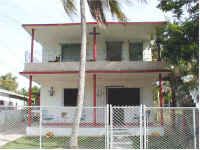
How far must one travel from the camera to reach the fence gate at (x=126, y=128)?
504 inches

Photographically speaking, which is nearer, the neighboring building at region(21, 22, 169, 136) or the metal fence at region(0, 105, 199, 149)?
the metal fence at region(0, 105, 199, 149)

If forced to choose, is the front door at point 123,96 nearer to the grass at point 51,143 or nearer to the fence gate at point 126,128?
the fence gate at point 126,128

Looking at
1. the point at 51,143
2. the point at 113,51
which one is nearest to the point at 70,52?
the point at 113,51

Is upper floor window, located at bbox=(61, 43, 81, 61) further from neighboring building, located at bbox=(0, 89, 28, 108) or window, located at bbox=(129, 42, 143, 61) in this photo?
neighboring building, located at bbox=(0, 89, 28, 108)

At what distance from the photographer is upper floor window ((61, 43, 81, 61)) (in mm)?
20875

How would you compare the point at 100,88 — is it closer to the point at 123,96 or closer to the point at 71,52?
the point at 123,96

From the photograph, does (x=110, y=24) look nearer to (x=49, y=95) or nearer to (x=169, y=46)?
(x=169, y=46)

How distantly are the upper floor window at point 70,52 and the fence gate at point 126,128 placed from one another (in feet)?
13.8

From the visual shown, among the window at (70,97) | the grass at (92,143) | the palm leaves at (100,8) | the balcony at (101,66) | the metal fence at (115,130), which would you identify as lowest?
the grass at (92,143)

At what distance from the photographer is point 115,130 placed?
16406 mm

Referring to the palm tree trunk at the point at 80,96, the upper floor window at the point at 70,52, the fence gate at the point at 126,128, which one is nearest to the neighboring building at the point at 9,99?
the upper floor window at the point at 70,52

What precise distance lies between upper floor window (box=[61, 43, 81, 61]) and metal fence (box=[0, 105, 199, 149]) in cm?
340

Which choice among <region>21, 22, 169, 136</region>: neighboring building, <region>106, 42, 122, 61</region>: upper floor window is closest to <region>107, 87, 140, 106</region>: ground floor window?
<region>21, 22, 169, 136</region>: neighboring building

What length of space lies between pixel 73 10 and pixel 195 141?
723 centimetres
